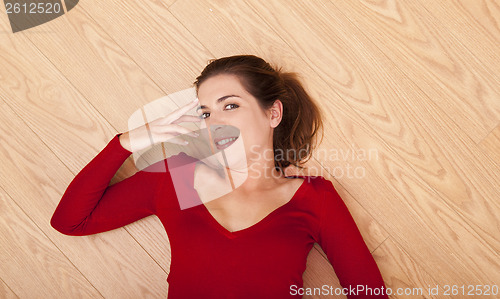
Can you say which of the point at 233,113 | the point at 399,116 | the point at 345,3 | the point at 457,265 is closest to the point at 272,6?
the point at 345,3

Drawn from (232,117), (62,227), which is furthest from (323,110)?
(62,227)

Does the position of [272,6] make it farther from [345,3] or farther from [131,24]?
[131,24]

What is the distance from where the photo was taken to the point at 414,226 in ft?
4.36

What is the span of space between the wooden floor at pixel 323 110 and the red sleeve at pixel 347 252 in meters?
0.11

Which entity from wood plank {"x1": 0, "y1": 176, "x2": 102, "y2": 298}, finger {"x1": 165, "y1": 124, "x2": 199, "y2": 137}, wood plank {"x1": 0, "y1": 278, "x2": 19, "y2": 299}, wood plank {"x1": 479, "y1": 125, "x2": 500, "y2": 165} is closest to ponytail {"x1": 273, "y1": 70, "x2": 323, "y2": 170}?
finger {"x1": 165, "y1": 124, "x2": 199, "y2": 137}

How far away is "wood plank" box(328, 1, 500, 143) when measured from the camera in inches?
53.2

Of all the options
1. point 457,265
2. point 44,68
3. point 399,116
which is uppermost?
point 44,68

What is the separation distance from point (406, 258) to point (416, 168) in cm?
32

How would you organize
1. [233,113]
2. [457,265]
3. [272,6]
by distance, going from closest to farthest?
[233,113] → [457,265] → [272,6]

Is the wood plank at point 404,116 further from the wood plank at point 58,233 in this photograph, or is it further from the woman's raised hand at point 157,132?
the wood plank at point 58,233

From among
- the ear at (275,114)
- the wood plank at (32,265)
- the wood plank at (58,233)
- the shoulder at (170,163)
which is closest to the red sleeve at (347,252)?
the ear at (275,114)

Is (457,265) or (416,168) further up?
(416,168)

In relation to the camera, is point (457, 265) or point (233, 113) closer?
point (233, 113)

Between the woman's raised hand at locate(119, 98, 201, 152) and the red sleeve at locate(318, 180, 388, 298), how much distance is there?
534 mm
